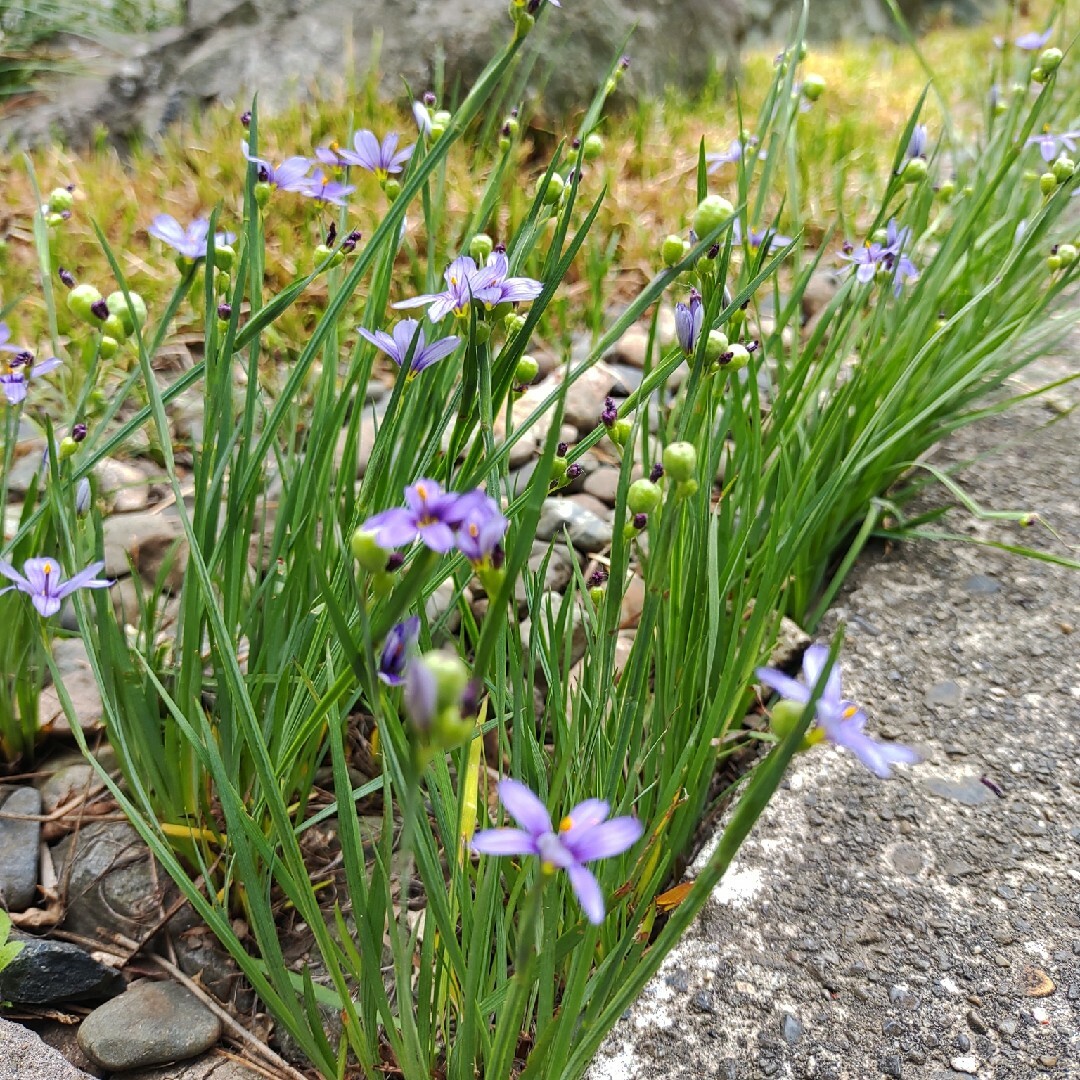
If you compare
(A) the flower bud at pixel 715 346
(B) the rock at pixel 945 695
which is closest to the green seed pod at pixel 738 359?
(A) the flower bud at pixel 715 346

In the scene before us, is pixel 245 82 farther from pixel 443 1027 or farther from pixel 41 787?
pixel 443 1027

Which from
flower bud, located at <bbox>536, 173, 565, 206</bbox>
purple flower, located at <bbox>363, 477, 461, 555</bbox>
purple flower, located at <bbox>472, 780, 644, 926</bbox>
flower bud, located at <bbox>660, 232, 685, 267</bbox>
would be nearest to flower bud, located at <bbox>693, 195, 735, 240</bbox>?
flower bud, located at <bbox>660, 232, 685, 267</bbox>

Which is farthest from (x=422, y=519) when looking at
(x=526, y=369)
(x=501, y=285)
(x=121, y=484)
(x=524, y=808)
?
(x=121, y=484)

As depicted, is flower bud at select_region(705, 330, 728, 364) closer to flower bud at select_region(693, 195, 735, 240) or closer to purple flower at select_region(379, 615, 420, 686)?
flower bud at select_region(693, 195, 735, 240)

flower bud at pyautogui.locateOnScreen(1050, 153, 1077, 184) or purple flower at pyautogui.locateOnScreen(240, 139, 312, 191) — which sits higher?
flower bud at pyautogui.locateOnScreen(1050, 153, 1077, 184)

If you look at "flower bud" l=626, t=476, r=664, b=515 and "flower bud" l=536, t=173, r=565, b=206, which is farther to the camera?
"flower bud" l=536, t=173, r=565, b=206

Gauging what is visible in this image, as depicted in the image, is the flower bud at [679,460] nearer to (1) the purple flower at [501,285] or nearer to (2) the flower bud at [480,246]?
(1) the purple flower at [501,285]
